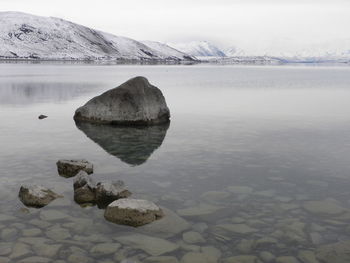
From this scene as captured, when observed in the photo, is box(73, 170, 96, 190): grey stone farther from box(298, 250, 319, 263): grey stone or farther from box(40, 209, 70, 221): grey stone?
box(298, 250, 319, 263): grey stone

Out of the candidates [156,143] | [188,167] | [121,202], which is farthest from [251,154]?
[121,202]

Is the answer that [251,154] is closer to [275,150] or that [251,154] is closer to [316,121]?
[275,150]

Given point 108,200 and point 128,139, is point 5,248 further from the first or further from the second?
point 128,139

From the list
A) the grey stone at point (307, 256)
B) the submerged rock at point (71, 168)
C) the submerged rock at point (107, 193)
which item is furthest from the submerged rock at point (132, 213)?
the submerged rock at point (71, 168)

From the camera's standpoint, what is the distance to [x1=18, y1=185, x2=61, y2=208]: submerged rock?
1032cm

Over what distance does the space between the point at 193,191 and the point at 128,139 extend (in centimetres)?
753

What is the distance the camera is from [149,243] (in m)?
8.41

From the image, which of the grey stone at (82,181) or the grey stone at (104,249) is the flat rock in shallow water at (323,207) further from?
the grey stone at (82,181)

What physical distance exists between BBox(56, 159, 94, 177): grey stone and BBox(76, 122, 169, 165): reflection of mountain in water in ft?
6.07

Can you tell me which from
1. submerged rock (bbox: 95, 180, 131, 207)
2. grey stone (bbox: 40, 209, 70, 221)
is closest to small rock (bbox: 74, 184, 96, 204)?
submerged rock (bbox: 95, 180, 131, 207)

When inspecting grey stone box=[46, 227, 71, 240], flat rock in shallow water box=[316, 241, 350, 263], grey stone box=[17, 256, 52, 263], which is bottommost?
grey stone box=[17, 256, 52, 263]

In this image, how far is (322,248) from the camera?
8.23m

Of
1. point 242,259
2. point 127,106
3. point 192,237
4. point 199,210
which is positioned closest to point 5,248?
point 192,237

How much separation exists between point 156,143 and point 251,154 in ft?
14.1
